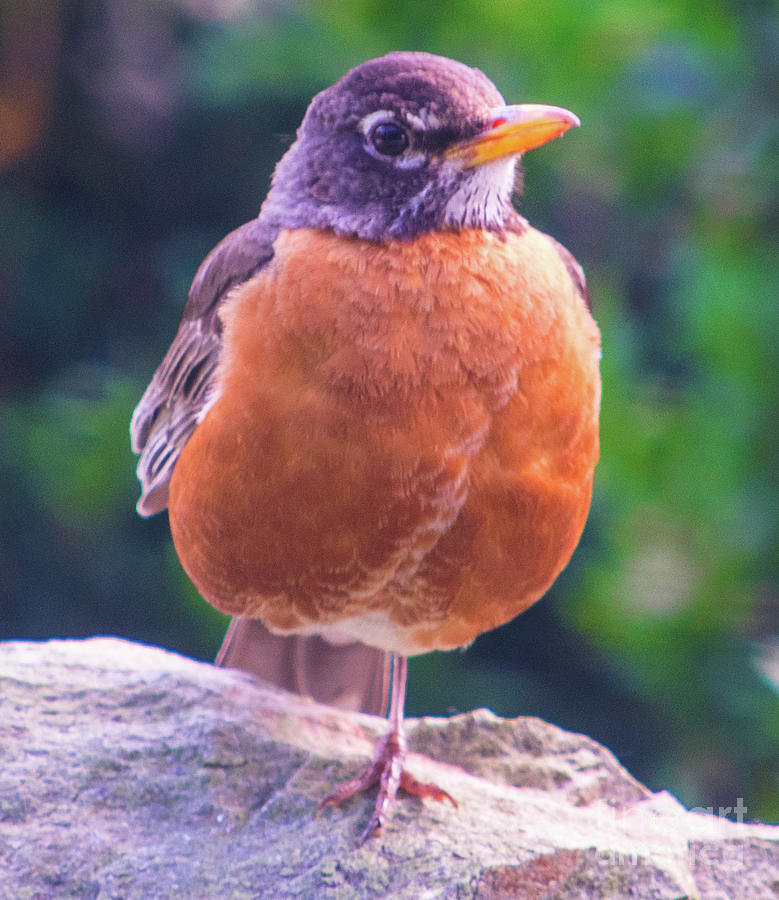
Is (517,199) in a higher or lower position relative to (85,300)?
lower

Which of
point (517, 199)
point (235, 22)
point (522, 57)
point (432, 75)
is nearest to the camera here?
point (432, 75)

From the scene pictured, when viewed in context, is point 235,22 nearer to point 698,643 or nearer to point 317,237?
point 317,237

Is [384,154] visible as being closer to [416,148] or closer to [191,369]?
[416,148]

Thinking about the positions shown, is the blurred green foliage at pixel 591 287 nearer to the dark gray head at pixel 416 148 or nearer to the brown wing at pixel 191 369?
the brown wing at pixel 191 369

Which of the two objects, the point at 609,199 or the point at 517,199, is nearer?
the point at 517,199

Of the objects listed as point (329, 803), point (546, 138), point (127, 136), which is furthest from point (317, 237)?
point (127, 136)

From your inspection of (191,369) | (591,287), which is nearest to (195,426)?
(191,369)
